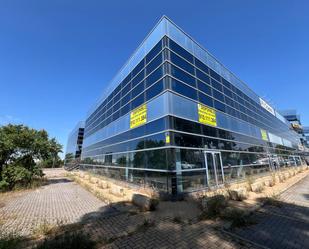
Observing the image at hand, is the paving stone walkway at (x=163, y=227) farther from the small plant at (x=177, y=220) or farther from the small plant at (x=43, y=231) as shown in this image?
the small plant at (x=43, y=231)

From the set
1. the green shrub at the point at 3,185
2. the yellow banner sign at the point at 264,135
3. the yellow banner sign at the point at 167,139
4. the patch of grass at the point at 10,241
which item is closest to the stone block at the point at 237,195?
the yellow banner sign at the point at 167,139

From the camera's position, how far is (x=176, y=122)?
1184 cm

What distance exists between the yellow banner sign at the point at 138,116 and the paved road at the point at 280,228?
31.8ft

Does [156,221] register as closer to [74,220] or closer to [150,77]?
[74,220]

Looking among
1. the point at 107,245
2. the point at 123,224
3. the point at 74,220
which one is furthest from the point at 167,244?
the point at 74,220

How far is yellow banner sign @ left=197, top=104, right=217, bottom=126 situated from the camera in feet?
46.6

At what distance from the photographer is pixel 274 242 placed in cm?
472

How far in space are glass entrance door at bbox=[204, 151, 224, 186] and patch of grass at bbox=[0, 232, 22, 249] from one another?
35.3ft

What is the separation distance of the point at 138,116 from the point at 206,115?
585 cm

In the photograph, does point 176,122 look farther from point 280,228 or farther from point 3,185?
point 3,185

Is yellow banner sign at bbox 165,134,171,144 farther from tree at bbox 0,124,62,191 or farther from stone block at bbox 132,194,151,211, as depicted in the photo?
tree at bbox 0,124,62,191

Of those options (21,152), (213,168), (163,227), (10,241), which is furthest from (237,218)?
(21,152)

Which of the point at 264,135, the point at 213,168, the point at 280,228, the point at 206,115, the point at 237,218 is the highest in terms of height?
the point at 264,135

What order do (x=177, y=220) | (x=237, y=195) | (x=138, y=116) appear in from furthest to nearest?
(x=138, y=116) < (x=237, y=195) < (x=177, y=220)
